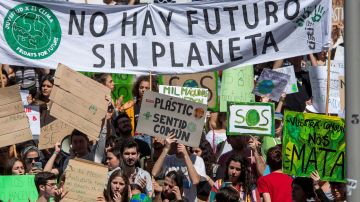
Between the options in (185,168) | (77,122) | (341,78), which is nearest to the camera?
(77,122)

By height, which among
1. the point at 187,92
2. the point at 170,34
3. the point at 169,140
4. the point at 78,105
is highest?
the point at 170,34

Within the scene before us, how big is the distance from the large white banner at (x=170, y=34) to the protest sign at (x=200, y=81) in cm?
80

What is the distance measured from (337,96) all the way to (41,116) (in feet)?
10.1

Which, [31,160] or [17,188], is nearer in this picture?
[17,188]

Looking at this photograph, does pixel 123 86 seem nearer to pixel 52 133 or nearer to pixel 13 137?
pixel 52 133

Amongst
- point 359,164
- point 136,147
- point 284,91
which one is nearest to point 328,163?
point 284,91

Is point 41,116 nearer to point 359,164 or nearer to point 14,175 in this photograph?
point 14,175

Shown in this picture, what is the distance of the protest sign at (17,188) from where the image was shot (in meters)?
9.82

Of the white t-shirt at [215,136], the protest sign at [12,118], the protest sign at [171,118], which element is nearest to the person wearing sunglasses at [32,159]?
the protest sign at [12,118]

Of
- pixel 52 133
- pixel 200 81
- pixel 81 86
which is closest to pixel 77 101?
pixel 81 86

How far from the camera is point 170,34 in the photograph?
9953 mm

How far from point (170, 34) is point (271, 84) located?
1328 millimetres

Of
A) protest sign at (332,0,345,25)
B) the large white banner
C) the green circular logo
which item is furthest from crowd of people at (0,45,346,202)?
protest sign at (332,0,345,25)

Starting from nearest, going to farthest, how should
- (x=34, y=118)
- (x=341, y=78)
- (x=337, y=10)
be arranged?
(x=34, y=118), (x=341, y=78), (x=337, y=10)
